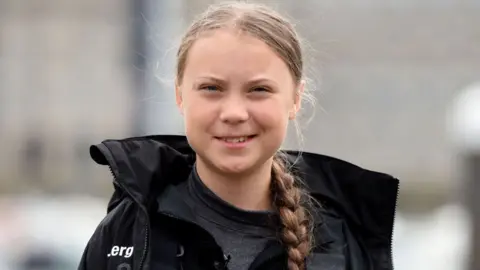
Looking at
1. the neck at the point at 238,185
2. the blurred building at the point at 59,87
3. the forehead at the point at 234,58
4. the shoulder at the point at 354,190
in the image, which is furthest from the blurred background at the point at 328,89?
the forehead at the point at 234,58

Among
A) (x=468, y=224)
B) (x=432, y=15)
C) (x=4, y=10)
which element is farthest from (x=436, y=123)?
(x=468, y=224)

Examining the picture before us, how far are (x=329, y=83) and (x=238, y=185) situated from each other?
62.1 feet

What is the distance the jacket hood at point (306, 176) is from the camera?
2.14 meters

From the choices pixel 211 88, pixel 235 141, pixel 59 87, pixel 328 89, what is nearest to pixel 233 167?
pixel 235 141

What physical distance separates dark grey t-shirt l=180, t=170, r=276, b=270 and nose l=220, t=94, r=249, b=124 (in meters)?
0.19

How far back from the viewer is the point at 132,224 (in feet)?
6.83

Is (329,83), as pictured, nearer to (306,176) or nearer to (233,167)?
(306,176)

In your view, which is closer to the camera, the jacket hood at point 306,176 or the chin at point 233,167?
the chin at point 233,167

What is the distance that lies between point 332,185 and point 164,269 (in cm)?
52

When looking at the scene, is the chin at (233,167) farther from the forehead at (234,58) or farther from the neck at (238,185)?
the forehead at (234,58)

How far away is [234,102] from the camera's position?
196 centimetres

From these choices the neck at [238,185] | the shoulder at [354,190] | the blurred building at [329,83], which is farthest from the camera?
the blurred building at [329,83]

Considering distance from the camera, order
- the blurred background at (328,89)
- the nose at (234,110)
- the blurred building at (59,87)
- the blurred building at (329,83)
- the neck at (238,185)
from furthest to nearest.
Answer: the blurred building at (329,83), the blurred building at (59,87), the blurred background at (328,89), the neck at (238,185), the nose at (234,110)

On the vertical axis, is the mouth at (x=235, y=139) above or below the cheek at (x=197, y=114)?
below
